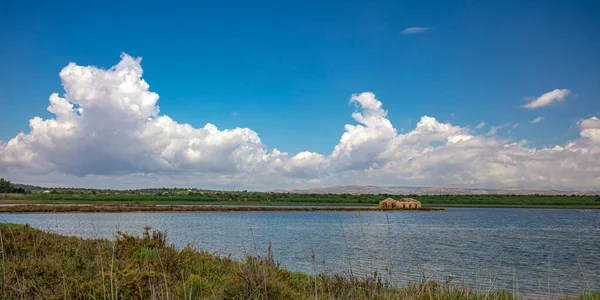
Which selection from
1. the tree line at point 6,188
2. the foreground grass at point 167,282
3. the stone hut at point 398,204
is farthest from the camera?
the tree line at point 6,188

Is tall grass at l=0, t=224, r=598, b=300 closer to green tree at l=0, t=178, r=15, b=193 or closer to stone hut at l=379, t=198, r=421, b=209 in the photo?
stone hut at l=379, t=198, r=421, b=209

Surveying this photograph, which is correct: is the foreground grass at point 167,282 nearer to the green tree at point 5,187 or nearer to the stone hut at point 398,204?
the stone hut at point 398,204

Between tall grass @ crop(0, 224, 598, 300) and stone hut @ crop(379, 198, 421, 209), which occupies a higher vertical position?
tall grass @ crop(0, 224, 598, 300)

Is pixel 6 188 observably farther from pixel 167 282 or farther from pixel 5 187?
pixel 167 282

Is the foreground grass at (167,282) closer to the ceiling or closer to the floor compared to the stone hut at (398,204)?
closer to the ceiling

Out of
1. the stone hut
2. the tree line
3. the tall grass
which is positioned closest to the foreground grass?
the tall grass

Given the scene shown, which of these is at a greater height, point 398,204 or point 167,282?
point 167,282

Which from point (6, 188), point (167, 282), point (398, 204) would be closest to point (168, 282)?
point (167, 282)

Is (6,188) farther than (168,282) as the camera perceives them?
Yes

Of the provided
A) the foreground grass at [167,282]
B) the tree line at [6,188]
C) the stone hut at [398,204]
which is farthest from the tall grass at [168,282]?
the tree line at [6,188]

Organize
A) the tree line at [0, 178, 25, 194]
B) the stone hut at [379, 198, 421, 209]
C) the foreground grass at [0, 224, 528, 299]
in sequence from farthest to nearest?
1. the tree line at [0, 178, 25, 194]
2. the stone hut at [379, 198, 421, 209]
3. the foreground grass at [0, 224, 528, 299]

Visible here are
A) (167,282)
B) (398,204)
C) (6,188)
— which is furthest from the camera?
(6,188)

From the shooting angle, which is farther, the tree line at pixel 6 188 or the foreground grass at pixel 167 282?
the tree line at pixel 6 188

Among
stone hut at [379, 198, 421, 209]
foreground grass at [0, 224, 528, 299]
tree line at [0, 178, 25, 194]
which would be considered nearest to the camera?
foreground grass at [0, 224, 528, 299]
